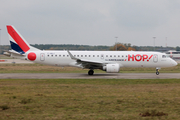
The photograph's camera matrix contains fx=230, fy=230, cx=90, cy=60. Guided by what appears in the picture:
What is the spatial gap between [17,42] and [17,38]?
50 cm

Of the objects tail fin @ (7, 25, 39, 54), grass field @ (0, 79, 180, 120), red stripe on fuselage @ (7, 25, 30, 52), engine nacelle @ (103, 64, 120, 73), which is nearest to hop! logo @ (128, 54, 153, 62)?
engine nacelle @ (103, 64, 120, 73)

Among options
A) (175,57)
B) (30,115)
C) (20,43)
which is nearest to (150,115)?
(30,115)

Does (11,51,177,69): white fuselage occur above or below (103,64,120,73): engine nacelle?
above

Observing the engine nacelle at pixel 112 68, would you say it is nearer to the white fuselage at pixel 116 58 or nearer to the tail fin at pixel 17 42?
the white fuselage at pixel 116 58

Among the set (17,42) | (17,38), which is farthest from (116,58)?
(17,38)

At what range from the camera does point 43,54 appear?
27.7m

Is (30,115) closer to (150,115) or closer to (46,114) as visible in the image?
(46,114)

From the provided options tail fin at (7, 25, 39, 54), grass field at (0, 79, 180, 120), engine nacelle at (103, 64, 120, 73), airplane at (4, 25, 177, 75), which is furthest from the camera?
tail fin at (7, 25, 39, 54)

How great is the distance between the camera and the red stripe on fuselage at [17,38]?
1109 inches

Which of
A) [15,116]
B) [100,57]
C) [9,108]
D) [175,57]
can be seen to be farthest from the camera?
[175,57]

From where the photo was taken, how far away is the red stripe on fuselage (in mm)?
28156

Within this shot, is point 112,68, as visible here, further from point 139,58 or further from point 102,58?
point 139,58

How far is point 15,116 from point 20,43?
67.9ft

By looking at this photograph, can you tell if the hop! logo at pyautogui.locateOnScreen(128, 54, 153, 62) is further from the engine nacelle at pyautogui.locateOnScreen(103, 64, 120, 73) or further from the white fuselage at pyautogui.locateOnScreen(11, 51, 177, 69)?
the engine nacelle at pyautogui.locateOnScreen(103, 64, 120, 73)
